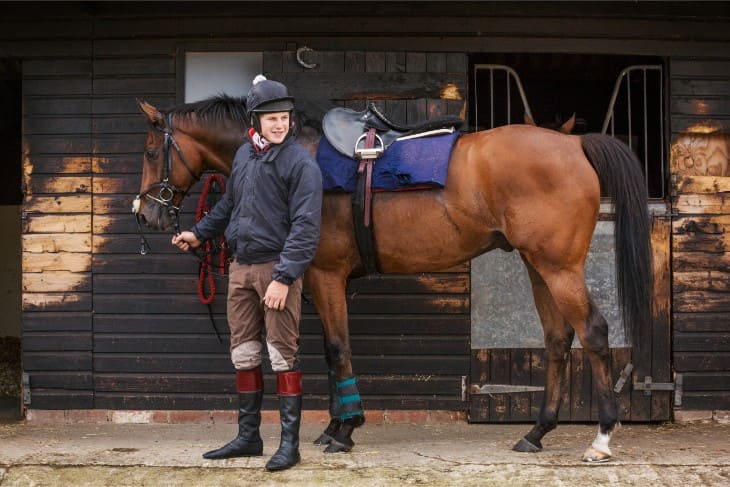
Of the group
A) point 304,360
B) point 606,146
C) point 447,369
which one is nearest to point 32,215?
point 304,360

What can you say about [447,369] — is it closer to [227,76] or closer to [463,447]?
[463,447]

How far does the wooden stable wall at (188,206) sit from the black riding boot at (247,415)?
124 centimetres

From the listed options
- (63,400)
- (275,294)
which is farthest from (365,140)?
(63,400)

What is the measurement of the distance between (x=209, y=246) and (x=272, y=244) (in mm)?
1610

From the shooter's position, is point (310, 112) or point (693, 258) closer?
point (310, 112)

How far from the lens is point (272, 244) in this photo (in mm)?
4715

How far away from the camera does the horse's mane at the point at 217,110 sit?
5.46 metres

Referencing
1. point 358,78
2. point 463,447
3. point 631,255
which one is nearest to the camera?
point 631,255

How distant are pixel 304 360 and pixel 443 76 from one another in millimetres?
2103

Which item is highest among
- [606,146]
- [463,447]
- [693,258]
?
[606,146]

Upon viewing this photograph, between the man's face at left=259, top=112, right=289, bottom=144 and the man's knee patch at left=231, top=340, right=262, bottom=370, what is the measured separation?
1.08m

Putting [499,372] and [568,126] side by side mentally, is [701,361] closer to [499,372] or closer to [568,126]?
[499,372]

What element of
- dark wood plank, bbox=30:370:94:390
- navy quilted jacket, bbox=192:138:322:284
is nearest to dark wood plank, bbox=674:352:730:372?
navy quilted jacket, bbox=192:138:322:284

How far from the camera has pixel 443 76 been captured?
20.0 feet
